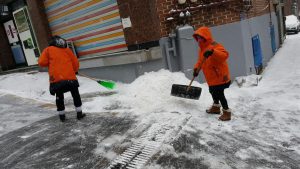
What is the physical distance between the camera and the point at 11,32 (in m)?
12.8

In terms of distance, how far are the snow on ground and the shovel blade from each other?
0.24 metres

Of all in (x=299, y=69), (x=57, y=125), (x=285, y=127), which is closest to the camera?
(x=285, y=127)

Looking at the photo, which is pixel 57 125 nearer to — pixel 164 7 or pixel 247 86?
pixel 164 7

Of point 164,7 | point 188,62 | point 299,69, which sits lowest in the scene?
point 299,69

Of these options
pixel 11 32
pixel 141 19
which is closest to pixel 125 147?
pixel 141 19

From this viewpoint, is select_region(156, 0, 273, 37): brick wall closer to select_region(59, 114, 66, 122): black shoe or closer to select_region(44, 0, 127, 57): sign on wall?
select_region(44, 0, 127, 57): sign on wall

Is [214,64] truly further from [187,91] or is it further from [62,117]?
[62,117]

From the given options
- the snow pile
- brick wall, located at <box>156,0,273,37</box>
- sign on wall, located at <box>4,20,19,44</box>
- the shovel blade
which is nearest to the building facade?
brick wall, located at <box>156,0,273,37</box>

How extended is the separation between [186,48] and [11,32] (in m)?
9.34

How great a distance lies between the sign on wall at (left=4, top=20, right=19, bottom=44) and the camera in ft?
41.2

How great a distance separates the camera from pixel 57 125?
555cm

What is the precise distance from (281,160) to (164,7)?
4.70m

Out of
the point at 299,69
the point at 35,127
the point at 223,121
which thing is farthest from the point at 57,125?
the point at 299,69

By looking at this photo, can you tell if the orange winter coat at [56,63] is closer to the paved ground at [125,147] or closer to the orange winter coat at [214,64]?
the paved ground at [125,147]
